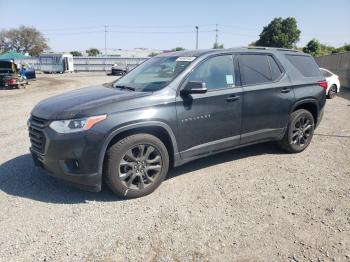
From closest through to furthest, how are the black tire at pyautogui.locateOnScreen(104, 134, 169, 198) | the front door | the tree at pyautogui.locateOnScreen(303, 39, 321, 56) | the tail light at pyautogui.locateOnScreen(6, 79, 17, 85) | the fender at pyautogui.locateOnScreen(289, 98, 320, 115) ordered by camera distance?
the black tire at pyautogui.locateOnScreen(104, 134, 169, 198), the front door, the fender at pyautogui.locateOnScreen(289, 98, 320, 115), the tail light at pyautogui.locateOnScreen(6, 79, 17, 85), the tree at pyautogui.locateOnScreen(303, 39, 321, 56)

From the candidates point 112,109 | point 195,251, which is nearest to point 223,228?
point 195,251

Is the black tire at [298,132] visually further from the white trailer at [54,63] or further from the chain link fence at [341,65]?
the white trailer at [54,63]

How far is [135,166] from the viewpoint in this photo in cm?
400

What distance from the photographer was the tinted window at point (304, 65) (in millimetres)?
5734

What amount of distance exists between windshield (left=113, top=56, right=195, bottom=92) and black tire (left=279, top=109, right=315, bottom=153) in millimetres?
2251

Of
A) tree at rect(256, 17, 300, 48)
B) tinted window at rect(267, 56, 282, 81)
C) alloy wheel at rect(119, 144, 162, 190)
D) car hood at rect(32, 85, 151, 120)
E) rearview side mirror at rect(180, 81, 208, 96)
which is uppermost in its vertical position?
tree at rect(256, 17, 300, 48)

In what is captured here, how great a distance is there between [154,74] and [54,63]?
152 ft

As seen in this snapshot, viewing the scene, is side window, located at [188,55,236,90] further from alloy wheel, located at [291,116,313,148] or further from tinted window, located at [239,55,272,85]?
alloy wheel, located at [291,116,313,148]

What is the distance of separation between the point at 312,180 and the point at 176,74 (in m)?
2.45

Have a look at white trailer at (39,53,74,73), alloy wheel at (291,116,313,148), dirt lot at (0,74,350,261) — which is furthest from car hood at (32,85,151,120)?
white trailer at (39,53,74,73)

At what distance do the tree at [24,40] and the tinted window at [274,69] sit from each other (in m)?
79.8

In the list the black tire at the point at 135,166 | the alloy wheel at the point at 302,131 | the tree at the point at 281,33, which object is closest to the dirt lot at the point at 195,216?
the black tire at the point at 135,166

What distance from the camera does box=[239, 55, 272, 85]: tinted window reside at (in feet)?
16.2

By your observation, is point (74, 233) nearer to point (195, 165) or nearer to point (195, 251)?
point (195, 251)
